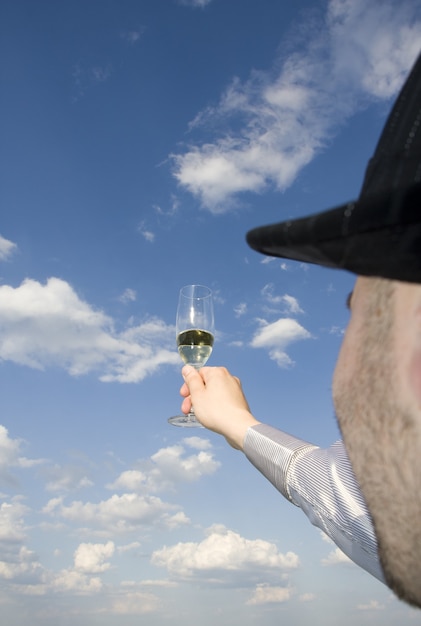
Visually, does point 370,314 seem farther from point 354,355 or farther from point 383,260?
point 383,260

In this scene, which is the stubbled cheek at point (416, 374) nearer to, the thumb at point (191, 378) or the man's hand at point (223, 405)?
the man's hand at point (223, 405)

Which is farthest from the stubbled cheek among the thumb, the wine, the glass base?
the wine

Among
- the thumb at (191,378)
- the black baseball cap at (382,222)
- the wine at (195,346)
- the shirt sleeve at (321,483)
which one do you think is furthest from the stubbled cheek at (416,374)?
the wine at (195,346)

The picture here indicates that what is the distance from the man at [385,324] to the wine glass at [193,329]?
10.2 ft

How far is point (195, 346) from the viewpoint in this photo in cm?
490

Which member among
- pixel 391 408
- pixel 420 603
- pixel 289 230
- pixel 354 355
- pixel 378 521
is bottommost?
pixel 420 603

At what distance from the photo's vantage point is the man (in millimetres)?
1269

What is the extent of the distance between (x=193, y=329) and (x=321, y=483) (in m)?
1.64

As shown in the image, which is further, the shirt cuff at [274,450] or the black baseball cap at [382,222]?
the shirt cuff at [274,450]

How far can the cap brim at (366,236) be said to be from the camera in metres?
1.21

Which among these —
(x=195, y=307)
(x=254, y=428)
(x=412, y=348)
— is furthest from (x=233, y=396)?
(x=412, y=348)

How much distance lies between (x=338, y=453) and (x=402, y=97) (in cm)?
274

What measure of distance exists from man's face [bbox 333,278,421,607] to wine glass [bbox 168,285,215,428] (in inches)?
122

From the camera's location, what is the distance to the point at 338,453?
3.83 metres
